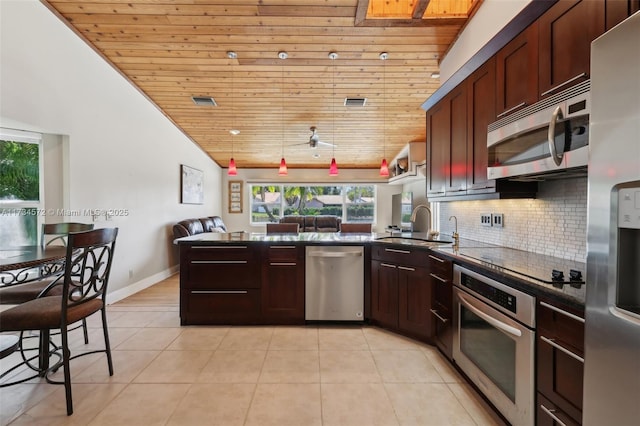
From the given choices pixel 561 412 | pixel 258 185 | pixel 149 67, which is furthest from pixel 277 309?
pixel 258 185

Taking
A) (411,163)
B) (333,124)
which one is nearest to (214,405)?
(333,124)

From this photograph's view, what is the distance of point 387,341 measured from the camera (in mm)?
2643

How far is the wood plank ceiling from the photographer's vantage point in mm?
2918

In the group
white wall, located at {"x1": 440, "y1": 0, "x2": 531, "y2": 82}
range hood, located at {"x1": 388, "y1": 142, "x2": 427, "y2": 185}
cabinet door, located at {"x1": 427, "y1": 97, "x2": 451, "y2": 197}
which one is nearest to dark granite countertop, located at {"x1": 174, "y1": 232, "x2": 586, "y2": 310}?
cabinet door, located at {"x1": 427, "y1": 97, "x2": 451, "y2": 197}

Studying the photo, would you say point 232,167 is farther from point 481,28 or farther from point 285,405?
point 481,28

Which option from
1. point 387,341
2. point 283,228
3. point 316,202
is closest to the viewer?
point 387,341

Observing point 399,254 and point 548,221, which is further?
point 399,254

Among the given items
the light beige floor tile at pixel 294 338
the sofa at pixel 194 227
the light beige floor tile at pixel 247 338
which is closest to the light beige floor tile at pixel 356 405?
the light beige floor tile at pixel 294 338

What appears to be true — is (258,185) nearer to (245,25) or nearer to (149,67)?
(149,67)

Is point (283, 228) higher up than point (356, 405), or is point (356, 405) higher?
point (283, 228)

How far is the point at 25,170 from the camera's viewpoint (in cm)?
293

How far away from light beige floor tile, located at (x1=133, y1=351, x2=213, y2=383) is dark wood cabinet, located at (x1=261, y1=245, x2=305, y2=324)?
0.72 metres

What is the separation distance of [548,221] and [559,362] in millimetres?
1090

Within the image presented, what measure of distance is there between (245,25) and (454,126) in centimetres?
239
